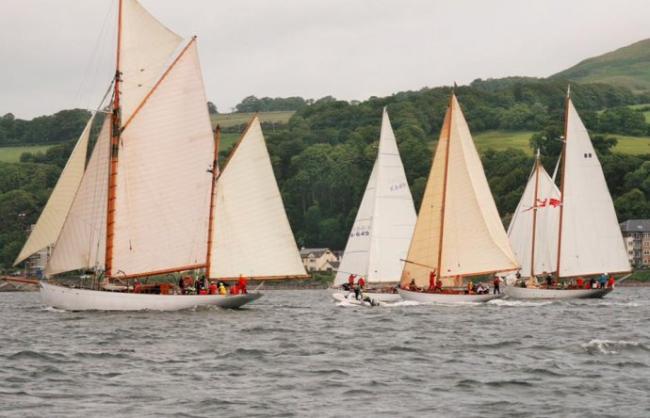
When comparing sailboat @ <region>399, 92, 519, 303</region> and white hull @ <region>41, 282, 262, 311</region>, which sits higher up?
sailboat @ <region>399, 92, 519, 303</region>

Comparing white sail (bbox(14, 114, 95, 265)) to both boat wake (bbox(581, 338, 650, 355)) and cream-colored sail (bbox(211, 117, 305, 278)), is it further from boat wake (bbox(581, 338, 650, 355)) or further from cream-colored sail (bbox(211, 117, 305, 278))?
boat wake (bbox(581, 338, 650, 355))

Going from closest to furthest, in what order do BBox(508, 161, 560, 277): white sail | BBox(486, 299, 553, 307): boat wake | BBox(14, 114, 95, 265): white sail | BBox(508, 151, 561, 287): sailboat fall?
BBox(14, 114, 95, 265): white sail < BBox(486, 299, 553, 307): boat wake < BBox(508, 151, 561, 287): sailboat < BBox(508, 161, 560, 277): white sail

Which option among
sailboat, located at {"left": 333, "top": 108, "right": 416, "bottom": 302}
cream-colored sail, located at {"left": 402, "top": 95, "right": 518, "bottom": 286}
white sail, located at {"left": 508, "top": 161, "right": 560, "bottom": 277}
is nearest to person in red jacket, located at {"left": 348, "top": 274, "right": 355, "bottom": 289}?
sailboat, located at {"left": 333, "top": 108, "right": 416, "bottom": 302}

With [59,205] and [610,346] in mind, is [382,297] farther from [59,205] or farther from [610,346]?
[610,346]

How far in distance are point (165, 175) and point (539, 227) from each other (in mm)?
50297

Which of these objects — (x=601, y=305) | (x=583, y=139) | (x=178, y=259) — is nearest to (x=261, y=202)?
(x=178, y=259)

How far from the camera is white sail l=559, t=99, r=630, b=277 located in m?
105

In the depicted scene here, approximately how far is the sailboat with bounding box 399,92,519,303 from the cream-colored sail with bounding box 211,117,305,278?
50.7 ft

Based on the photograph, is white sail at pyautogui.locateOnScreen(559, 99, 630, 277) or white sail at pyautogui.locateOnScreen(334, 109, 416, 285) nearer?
white sail at pyautogui.locateOnScreen(334, 109, 416, 285)

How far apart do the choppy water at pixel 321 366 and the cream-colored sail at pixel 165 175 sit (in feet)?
18.2

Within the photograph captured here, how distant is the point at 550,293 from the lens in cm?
10481

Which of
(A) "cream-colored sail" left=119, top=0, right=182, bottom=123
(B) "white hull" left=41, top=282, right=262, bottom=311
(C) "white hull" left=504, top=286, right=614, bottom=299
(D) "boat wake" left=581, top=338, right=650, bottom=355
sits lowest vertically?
(D) "boat wake" left=581, top=338, right=650, bottom=355

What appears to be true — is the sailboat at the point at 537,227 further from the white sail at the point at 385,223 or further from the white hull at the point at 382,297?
the white hull at the point at 382,297

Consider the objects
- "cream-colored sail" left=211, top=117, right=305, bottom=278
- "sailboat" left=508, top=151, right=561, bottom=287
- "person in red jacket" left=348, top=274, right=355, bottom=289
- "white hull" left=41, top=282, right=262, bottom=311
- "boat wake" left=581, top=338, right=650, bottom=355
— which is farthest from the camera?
"sailboat" left=508, top=151, right=561, bottom=287
